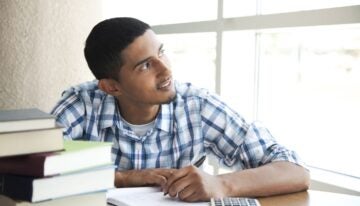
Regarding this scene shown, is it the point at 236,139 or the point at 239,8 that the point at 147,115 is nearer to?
the point at 236,139

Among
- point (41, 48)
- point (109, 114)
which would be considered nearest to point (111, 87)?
point (109, 114)

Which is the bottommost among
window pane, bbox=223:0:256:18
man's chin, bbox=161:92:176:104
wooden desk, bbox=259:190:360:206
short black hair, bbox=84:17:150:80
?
wooden desk, bbox=259:190:360:206

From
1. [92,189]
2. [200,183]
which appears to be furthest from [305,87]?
[92,189]

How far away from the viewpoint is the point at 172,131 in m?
1.60

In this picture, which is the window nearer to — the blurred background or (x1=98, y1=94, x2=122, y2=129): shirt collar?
the blurred background

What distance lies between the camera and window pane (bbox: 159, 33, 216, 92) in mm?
2271

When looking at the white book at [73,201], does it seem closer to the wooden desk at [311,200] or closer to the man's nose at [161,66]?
the wooden desk at [311,200]

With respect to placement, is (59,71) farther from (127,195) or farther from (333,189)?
(333,189)

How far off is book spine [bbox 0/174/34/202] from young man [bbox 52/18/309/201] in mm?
644

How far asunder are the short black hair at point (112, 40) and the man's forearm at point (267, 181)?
573 millimetres

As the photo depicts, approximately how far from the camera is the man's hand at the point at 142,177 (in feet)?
4.18

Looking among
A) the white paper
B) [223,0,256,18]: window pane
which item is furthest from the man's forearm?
[223,0,256,18]: window pane

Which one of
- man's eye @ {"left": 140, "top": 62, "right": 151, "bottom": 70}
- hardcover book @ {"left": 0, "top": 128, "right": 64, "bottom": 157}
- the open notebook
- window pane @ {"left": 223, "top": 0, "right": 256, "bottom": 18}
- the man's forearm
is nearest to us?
hardcover book @ {"left": 0, "top": 128, "right": 64, "bottom": 157}

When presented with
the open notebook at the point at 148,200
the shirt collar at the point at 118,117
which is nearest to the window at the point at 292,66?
the shirt collar at the point at 118,117
